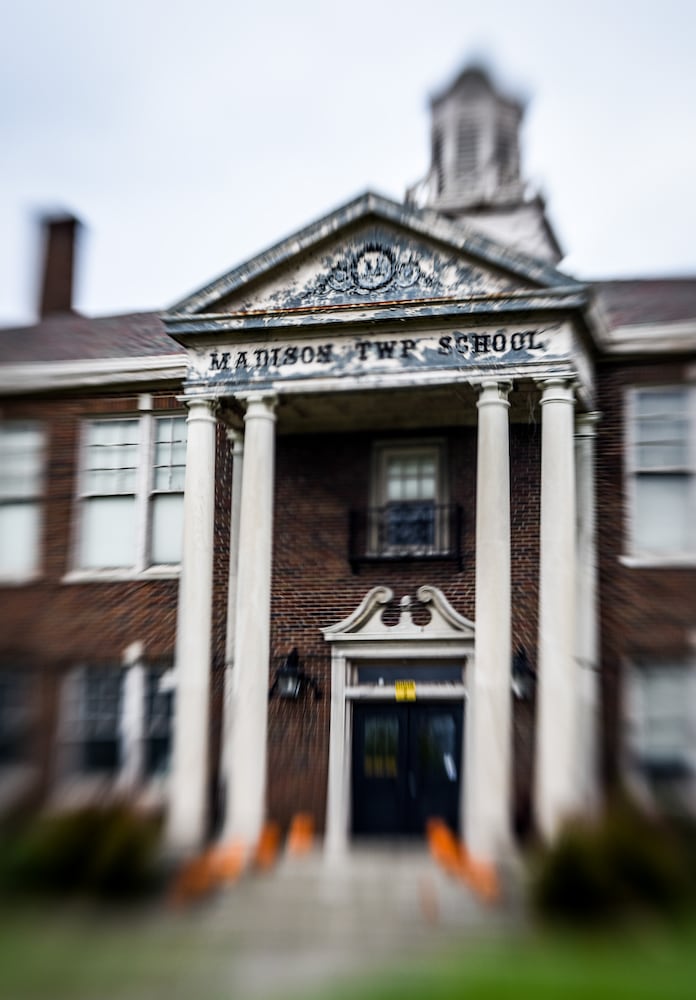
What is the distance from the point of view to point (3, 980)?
28.9ft

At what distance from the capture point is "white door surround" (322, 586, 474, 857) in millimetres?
14953

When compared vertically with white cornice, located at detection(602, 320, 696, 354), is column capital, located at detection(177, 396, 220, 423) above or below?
below

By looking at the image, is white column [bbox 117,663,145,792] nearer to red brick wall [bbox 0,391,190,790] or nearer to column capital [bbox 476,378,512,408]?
red brick wall [bbox 0,391,190,790]

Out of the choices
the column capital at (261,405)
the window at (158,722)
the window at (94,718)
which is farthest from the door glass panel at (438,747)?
the column capital at (261,405)

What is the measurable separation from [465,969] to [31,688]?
20.9 feet

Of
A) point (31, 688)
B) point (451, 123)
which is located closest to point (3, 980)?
point (31, 688)

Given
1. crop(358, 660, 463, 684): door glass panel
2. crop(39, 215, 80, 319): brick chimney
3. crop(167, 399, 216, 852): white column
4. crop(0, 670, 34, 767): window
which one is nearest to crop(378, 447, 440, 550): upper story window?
crop(358, 660, 463, 684): door glass panel

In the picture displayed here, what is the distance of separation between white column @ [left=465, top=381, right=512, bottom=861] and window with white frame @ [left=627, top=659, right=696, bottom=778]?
1.41 meters

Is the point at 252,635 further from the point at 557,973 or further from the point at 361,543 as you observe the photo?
the point at 557,973

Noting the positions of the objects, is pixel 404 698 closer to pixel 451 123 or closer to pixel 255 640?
pixel 255 640

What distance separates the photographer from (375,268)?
13.6m

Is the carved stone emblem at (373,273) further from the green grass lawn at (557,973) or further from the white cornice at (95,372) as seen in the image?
the green grass lawn at (557,973)

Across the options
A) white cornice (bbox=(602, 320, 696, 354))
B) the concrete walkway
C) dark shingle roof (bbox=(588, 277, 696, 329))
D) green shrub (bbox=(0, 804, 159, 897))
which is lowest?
the concrete walkway

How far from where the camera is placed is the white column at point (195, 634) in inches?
508
